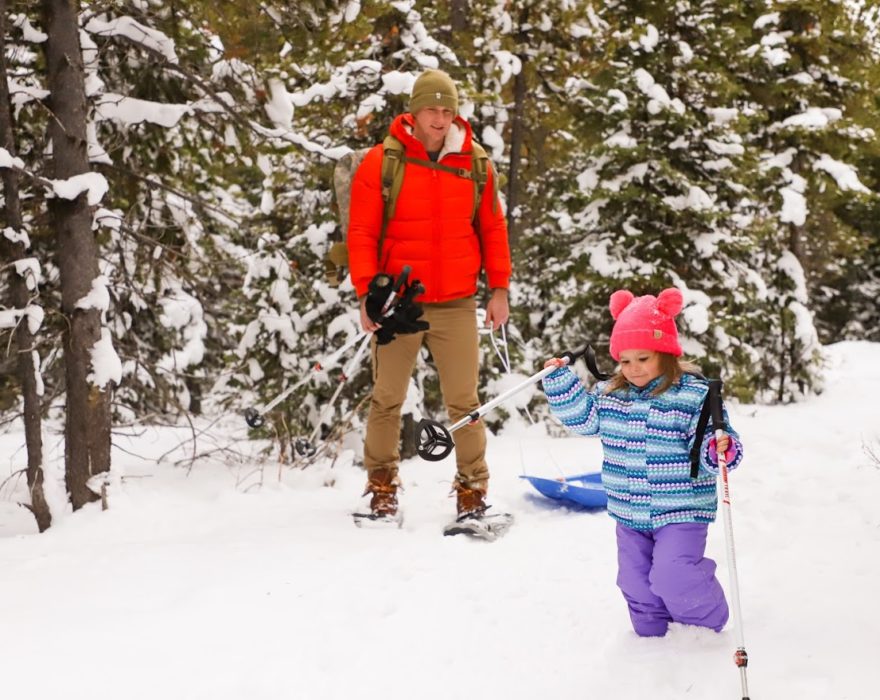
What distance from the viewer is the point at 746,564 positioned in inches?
173

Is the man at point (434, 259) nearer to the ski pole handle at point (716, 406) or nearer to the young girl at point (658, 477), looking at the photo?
the young girl at point (658, 477)

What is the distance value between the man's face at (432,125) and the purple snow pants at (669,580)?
2.78m

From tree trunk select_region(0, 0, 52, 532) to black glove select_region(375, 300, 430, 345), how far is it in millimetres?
2478

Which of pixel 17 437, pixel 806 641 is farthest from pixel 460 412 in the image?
pixel 17 437

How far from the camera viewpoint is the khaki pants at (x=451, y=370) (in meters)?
5.36

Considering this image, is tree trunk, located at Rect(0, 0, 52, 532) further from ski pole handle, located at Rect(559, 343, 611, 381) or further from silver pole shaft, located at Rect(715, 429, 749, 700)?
silver pole shaft, located at Rect(715, 429, 749, 700)

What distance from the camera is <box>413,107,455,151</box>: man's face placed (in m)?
5.03

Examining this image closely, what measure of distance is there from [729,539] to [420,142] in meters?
3.18

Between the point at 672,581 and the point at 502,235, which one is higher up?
the point at 502,235

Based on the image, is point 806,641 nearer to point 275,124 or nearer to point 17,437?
point 275,124

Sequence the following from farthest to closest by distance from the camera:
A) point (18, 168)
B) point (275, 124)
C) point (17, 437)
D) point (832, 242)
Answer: point (832, 242)
point (17, 437)
point (275, 124)
point (18, 168)

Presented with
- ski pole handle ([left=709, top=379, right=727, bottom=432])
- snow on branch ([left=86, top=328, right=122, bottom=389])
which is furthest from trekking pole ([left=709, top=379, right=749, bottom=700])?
snow on branch ([left=86, top=328, right=122, bottom=389])

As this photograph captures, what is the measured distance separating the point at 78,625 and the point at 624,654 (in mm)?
A: 2594

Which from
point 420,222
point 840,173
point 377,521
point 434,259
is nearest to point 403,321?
point 434,259
